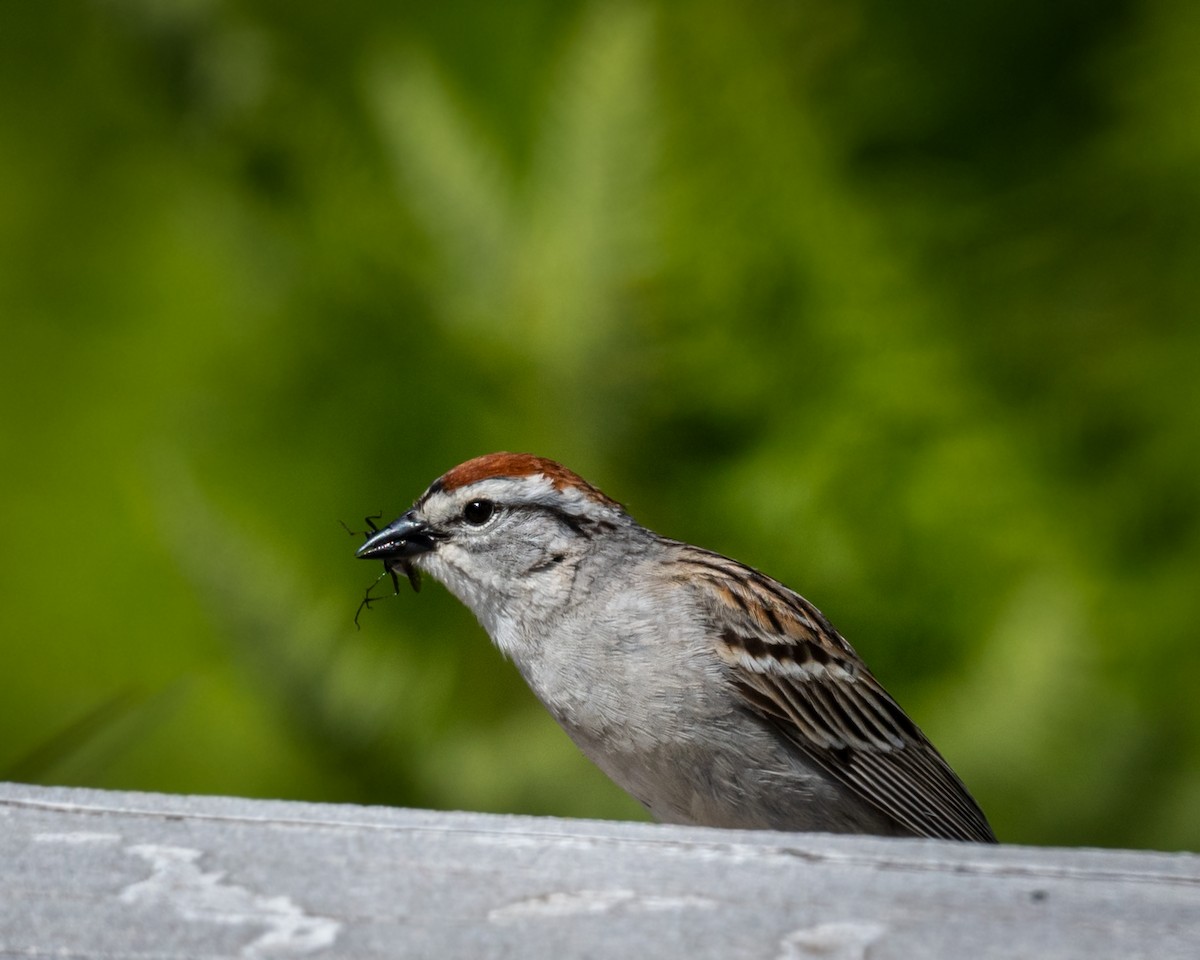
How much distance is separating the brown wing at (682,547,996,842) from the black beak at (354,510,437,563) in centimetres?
44

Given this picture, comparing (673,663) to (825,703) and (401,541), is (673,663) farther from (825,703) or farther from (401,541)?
(401,541)

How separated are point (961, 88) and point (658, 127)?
2.12 feet

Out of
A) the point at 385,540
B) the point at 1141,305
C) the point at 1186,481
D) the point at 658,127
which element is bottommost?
the point at 385,540

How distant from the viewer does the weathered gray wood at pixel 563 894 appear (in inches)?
54.9

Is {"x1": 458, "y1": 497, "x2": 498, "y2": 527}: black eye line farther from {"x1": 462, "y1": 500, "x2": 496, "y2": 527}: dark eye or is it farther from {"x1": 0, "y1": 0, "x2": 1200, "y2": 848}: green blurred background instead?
{"x1": 0, "y1": 0, "x2": 1200, "y2": 848}: green blurred background

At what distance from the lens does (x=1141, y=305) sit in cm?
318

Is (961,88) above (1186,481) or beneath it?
above

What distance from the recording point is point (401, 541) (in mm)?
2785

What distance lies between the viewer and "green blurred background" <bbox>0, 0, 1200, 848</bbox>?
9.87 ft

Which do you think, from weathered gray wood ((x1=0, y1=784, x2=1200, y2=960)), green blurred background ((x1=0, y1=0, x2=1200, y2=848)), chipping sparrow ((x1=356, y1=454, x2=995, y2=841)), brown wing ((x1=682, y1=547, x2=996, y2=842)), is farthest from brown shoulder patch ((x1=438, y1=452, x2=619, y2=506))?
weathered gray wood ((x1=0, y1=784, x2=1200, y2=960))

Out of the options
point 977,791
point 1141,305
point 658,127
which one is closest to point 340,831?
point 977,791

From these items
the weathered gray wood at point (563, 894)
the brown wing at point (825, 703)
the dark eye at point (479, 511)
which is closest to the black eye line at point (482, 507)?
the dark eye at point (479, 511)

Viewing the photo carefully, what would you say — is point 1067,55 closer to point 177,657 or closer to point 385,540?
point 385,540

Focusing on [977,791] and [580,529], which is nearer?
[580,529]
